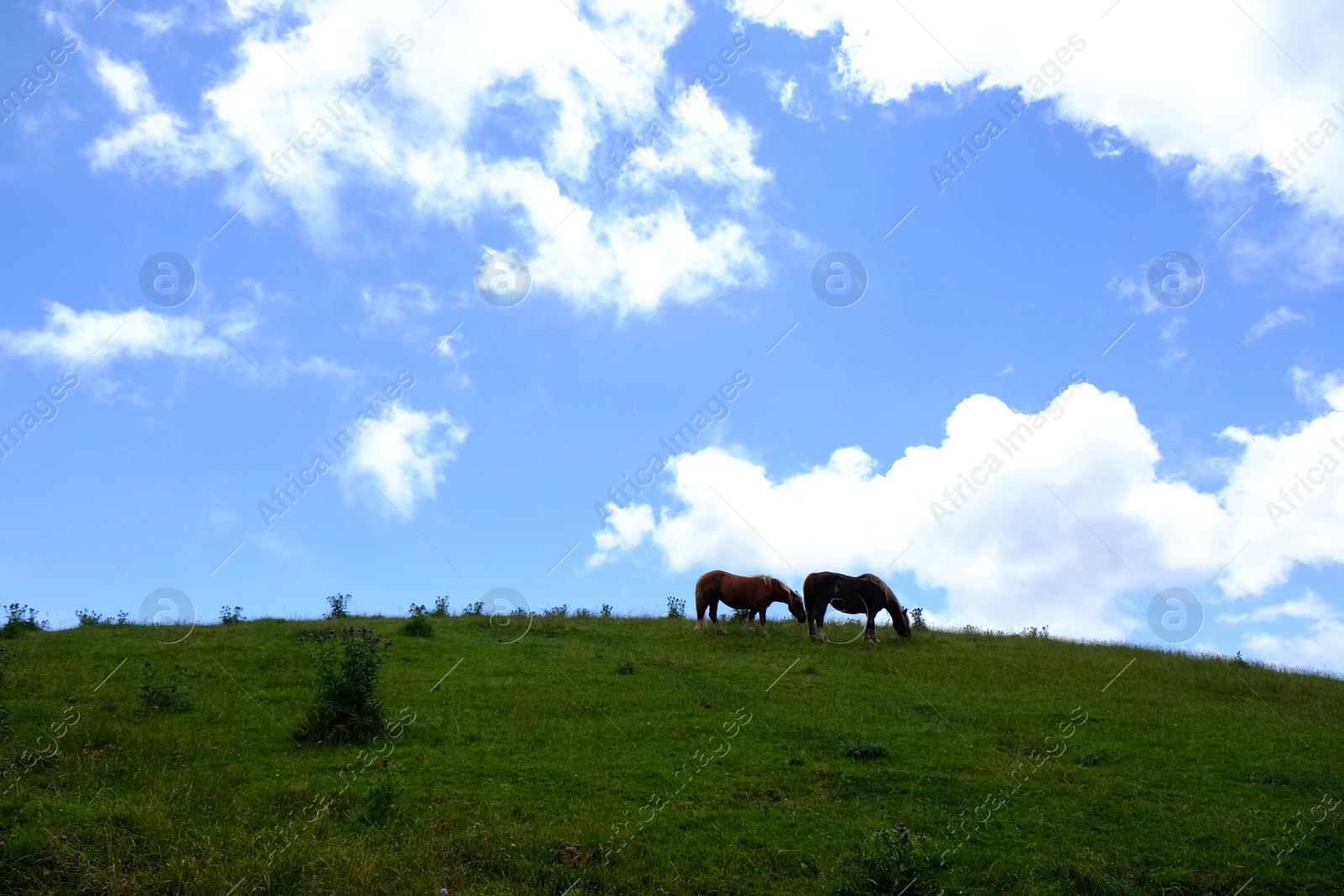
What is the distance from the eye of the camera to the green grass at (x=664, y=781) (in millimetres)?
9664

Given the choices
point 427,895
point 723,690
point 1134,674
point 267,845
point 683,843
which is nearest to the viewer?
point 427,895

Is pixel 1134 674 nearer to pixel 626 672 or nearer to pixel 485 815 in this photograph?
pixel 626 672

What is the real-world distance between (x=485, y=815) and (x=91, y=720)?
24.1 ft

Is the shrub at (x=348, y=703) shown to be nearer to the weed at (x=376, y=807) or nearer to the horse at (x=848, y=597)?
the weed at (x=376, y=807)

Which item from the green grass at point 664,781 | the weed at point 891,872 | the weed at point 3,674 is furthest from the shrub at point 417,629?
the weed at point 891,872

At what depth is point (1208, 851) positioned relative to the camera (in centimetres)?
1066

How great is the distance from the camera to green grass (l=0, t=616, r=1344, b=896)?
9.66 m

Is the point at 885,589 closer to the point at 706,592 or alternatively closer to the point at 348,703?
the point at 706,592

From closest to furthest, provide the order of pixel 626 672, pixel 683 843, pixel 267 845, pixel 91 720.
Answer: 1. pixel 267 845
2. pixel 683 843
3. pixel 91 720
4. pixel 626 672

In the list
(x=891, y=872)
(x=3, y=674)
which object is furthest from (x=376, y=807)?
(x=3, y=674)

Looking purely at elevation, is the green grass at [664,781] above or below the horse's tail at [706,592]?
below

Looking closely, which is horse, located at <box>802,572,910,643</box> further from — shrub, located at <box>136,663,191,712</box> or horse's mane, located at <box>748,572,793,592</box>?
shrub, located at <box>136,663,191,712</box>

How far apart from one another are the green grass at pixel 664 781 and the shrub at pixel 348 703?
1.62ft

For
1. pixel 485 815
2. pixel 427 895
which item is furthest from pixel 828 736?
pixel 427 895
